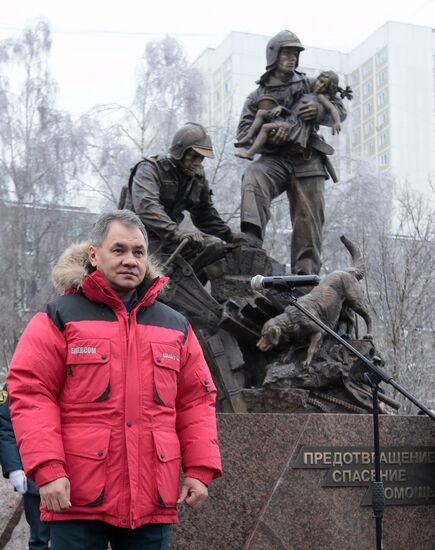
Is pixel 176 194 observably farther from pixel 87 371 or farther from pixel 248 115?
pixel 87 371

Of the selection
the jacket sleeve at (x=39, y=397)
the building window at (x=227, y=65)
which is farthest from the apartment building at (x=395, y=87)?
the jacket sleeve at (x=39, y=397)

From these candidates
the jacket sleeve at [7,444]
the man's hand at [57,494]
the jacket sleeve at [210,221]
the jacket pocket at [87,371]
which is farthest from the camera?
the jacket sleeve at [210,221]

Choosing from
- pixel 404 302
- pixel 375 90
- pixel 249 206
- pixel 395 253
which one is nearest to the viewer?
pixel 249 206

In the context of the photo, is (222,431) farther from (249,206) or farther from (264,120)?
(264,120)

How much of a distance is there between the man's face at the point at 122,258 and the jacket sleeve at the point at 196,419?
344 millimetres

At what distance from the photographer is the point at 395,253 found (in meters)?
22.2

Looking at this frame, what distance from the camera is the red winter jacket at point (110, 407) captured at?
315 cm

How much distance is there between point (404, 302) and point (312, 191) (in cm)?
1087

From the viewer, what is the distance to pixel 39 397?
3203 millimetres

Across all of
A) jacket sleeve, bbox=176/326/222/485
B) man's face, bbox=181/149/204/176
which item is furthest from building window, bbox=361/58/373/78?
jacket sleeve, bbox=176/326/222/485

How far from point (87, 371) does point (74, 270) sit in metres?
0.52

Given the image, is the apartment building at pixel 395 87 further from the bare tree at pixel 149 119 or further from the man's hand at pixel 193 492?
the man's hand at pixel 193 492

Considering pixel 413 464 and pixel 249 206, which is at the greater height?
pixel 249 206

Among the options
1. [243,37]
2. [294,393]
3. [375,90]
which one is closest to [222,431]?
[294,393]
